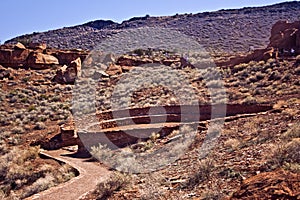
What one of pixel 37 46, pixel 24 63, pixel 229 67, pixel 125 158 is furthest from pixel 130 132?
pixel 37 46

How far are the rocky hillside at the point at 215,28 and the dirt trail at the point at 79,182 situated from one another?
138ft

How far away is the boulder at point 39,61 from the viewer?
130 feet

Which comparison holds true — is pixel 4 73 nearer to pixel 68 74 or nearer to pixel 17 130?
pixel 68 74

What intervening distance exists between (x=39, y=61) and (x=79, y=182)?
30347mm

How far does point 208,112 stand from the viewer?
65.3 ft

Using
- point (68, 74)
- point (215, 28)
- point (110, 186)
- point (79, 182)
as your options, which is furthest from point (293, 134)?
point (215, 28)

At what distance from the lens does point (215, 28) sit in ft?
214

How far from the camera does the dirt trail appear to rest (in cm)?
1030

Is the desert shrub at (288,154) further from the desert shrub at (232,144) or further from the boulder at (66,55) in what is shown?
the boulder at (66,55)

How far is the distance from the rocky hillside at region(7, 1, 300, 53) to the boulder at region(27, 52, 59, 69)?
18772 mm

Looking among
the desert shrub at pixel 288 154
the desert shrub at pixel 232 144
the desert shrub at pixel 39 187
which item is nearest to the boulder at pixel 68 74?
the desert shrub at pixel 39 187

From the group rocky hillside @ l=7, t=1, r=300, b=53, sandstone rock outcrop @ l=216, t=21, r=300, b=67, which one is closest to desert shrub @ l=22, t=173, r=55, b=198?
sandstone rock outcrop @ l=216, t=21, r=300, b=67

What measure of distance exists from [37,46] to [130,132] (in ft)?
94.0

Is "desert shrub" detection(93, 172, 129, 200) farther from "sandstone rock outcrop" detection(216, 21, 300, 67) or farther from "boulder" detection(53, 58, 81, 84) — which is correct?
"boulder" detection(53, 58, 81, 84)
